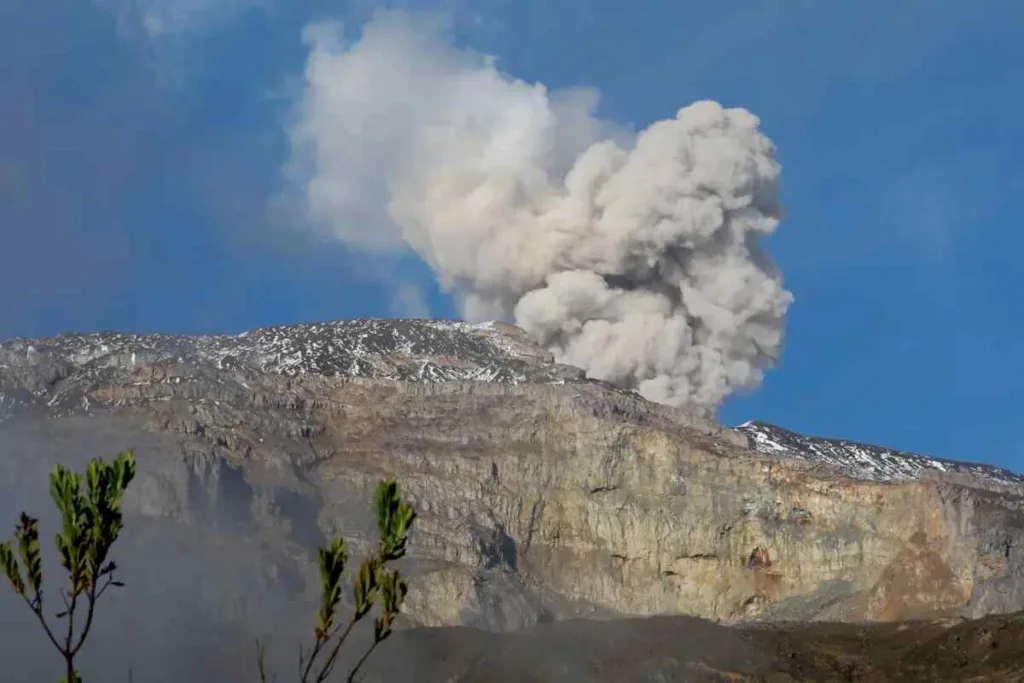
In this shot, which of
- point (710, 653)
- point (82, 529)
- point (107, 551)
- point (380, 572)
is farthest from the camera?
point (710, 653)

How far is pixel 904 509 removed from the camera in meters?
191

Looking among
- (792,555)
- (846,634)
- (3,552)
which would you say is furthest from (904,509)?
(3,552)

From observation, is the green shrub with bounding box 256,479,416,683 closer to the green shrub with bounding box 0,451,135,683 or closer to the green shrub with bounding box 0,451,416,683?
the green shrub with bounding box 0,451,416,683

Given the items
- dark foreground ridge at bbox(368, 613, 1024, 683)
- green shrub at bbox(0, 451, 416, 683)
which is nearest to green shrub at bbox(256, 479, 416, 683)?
green shrub at bbox(0, 451, 416, 683)

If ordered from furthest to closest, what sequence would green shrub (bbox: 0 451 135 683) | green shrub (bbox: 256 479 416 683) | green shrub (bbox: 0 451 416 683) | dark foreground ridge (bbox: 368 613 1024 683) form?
dark foreground ridge (bbox: 368 613 1024 683), green shrub (bbox: 0 451 135 683), green shrub (bbox: 0 451 416 683), green shrub (bbox: 256 479 416 683)

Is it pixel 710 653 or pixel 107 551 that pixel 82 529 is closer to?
pixel 107 551

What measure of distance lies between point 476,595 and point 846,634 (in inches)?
1752

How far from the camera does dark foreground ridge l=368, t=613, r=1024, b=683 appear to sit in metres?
145

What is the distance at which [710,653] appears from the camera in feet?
518

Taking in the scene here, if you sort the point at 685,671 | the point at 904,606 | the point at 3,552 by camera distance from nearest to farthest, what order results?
the point at 3,552
the point at 685,671
the point at 904,606

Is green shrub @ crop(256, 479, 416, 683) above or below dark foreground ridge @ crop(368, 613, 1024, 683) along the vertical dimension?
below

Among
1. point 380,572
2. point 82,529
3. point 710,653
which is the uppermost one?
point 710,653

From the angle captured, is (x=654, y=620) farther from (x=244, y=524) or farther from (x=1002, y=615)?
(x=244, y=524)

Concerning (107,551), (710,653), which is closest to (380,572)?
(107,551)
